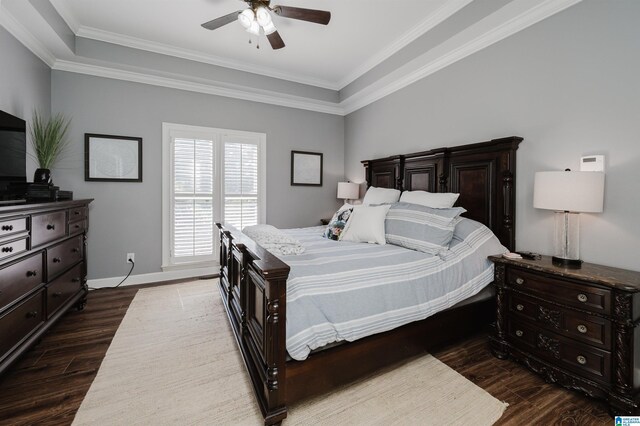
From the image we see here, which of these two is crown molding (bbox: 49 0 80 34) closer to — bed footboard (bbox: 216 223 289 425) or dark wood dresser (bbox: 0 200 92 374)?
dark wood dresser (bbox: 0 200 92 374)

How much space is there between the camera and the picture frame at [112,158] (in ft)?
11.3

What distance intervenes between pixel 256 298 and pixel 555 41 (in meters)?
3.02

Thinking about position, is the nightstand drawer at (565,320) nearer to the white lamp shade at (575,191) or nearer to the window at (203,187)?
the white lamp shade at (575,191)

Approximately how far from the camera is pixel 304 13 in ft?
7.46

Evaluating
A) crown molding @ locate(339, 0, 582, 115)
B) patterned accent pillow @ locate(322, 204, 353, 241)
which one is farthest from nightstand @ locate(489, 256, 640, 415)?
crown molding @ locate(339, 0, 582, 115)

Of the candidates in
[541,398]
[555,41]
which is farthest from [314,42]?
[541,398]

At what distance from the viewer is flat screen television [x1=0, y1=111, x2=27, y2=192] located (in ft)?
7.13

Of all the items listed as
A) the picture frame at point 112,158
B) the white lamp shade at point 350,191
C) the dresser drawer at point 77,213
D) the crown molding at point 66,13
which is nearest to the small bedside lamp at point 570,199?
the white lamp shade at point 350,191

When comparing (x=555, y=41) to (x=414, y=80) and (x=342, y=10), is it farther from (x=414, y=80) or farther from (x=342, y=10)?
(x=342, y=10)

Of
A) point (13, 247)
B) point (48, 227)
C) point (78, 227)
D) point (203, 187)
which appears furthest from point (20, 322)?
point (203, 187)

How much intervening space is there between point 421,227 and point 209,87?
351 cm

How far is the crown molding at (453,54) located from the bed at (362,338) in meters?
0.99

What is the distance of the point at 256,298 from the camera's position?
170 cm

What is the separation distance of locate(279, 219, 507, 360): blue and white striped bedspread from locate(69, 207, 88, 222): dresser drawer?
2.16 meters
